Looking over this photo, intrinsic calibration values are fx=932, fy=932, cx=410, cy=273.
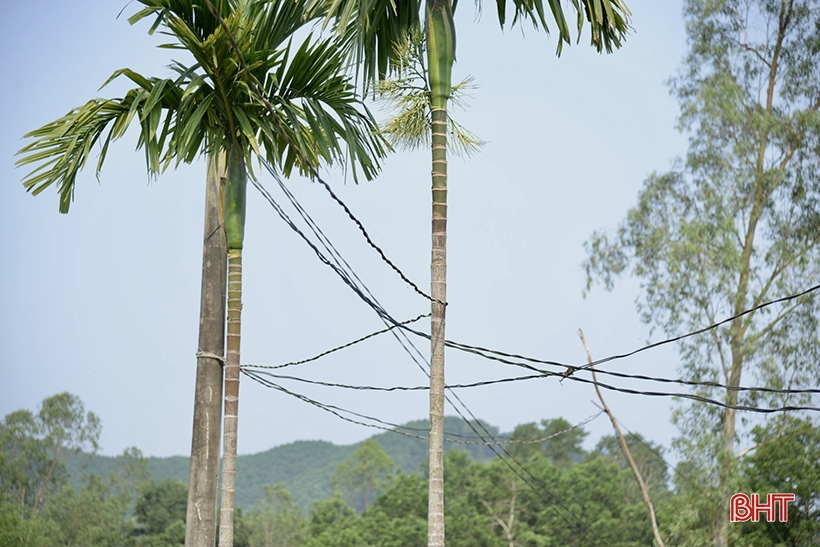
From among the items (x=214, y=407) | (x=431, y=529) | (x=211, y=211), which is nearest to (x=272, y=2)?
(x=211, y=211)

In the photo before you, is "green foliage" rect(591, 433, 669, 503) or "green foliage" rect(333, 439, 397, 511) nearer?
"green foliage" rect(591, 433, 669, 503)

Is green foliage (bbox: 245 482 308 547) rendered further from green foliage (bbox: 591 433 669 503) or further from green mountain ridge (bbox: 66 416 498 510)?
green mountain ridge (bbox: 66 416 498 510)

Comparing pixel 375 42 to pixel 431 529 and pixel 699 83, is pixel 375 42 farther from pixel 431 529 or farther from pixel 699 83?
pixel 699 83

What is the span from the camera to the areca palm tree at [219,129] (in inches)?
301

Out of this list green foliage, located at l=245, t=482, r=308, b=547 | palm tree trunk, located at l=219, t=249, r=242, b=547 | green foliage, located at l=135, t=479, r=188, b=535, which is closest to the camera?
palm tree trunk, located at l=219, t=249, r=242, b=547

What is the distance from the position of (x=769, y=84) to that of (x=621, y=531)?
2551cm

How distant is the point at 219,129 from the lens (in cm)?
802

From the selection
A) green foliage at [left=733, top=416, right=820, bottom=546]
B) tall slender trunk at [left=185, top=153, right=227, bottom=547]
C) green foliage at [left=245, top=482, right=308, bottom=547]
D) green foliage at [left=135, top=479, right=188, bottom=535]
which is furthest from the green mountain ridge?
tall slender trunk at [left=185, top=153, right=227, bottom=547]

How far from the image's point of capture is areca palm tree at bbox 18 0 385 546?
7.64 metres

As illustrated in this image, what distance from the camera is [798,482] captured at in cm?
2041

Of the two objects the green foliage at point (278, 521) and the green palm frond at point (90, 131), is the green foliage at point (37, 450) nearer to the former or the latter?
the green foliage at point (278, 521)

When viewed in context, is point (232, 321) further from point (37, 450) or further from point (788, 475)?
point (37, 450)

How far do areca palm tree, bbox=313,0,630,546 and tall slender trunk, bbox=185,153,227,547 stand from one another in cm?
172

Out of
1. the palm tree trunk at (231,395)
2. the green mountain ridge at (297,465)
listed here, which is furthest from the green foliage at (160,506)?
the green mountain ridge at (297,465)
